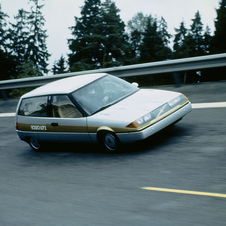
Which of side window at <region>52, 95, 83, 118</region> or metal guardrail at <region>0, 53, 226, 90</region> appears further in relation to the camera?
metal guardrail at <region>0, 53, 226, 90</region>

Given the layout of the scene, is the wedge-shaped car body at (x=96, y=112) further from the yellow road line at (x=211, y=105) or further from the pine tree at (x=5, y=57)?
the pine tree at (x=5, y=57)

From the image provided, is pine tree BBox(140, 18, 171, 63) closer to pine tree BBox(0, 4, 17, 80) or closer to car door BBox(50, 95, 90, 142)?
pine tree BBox(0, 4, 17, 80)

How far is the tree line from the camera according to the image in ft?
163

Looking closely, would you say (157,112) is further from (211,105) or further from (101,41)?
(101,41)

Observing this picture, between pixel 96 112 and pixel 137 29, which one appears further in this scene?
pixel 137 29

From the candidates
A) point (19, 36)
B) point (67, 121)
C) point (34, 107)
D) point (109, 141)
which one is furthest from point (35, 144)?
point (19, 36)

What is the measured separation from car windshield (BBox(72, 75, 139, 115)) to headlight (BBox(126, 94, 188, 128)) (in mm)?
960

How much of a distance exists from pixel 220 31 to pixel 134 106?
66993 mm

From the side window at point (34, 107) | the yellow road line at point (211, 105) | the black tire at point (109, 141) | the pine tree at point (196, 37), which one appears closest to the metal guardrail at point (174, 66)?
the yellow road line at point (211, 105)

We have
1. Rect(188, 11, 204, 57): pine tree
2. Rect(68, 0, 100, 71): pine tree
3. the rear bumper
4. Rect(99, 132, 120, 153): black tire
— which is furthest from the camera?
Rect(188, 11, 204, 57): pine tree

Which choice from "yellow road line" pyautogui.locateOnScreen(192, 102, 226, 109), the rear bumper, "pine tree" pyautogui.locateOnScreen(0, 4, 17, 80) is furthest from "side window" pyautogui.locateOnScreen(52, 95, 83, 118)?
"pine tree" pyautogui.locateOnScreen(0, 4, 17, 80)

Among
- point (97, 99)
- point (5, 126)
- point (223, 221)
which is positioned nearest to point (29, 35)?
point (5, 126)

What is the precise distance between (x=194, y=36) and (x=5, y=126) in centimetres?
7747

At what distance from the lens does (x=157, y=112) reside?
21.3 ft
